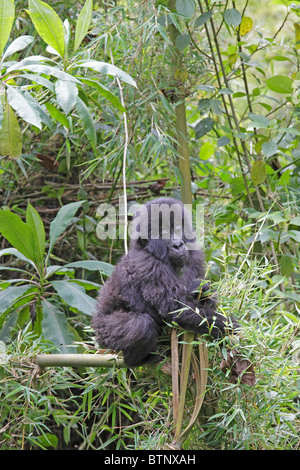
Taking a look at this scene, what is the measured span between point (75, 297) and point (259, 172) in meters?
1.00

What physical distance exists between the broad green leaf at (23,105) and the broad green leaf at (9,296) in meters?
0.78

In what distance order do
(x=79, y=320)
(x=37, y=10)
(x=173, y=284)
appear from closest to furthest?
(x=173, y=284) < (x=37, y=10) < (x=79, y=320)

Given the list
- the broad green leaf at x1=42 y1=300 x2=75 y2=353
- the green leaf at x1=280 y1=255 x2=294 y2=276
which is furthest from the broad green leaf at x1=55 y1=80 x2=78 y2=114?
the green leaf at x1=280 y1=255 x2=294 y2=276

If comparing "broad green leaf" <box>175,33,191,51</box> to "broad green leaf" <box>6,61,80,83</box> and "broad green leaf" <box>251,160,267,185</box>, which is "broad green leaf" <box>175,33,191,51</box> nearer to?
"broad green leaf" <box>251,160,267,185</box>

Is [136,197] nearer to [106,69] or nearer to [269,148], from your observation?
[269,148]

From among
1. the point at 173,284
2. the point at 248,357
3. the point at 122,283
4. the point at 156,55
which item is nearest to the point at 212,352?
the point at 248,357

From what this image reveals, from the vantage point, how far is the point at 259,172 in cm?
262

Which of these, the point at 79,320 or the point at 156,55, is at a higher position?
the point at 156,55

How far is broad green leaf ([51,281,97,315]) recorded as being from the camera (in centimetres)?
230

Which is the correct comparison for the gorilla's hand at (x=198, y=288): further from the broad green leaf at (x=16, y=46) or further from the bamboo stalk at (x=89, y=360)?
the broad green leaf at (x=16, y=46)

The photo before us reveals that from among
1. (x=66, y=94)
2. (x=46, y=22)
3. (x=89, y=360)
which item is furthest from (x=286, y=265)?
(x=46, y=22)
